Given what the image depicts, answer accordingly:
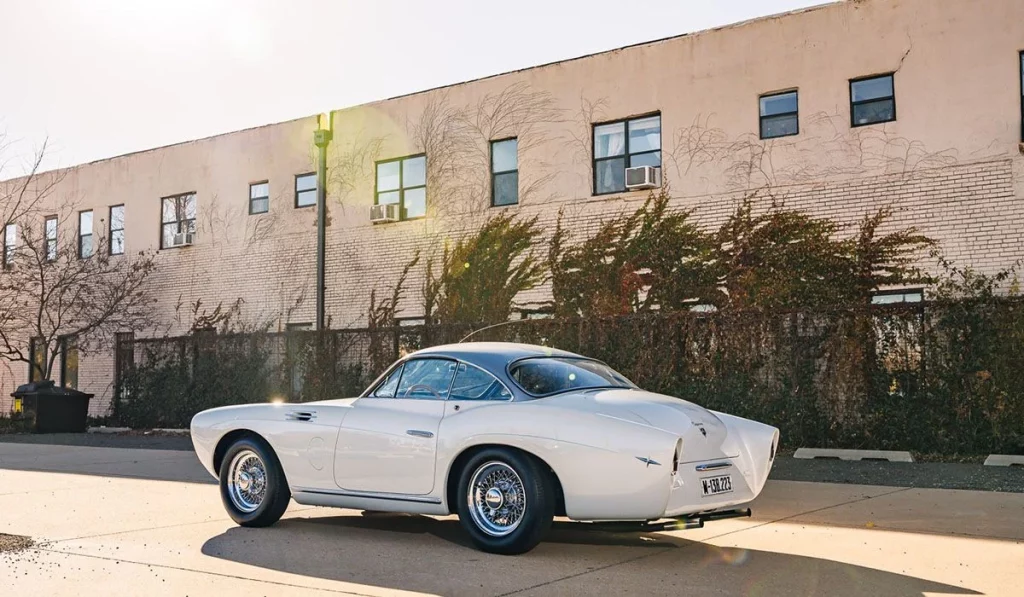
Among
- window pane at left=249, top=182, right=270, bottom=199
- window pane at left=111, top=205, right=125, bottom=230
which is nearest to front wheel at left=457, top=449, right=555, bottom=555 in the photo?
window pane at left=249, top=182, right=270, bottom=199

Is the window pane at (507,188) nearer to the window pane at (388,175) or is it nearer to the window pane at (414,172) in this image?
the window pane at (414,172)

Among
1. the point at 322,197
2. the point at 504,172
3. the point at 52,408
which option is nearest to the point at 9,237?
the point at 52,408

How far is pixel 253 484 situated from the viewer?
8.29 metres

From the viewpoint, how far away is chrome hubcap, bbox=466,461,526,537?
675 cm

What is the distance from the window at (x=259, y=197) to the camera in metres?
26.0

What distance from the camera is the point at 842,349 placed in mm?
14367

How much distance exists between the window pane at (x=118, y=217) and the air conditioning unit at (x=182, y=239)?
7.92ft

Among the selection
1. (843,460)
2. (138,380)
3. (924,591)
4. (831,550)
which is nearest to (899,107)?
(843,460)

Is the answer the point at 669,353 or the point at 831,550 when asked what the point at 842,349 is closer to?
the point at 669,353

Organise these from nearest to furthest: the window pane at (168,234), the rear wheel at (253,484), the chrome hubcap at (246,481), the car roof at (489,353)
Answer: the car roof at (489,353), the rear wheel at (253,484), the chrome hubcap at (246,481), the window pane at (168,234)

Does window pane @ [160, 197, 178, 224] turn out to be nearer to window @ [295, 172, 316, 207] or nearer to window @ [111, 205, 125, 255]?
window @ [111, 205, 125, 255]

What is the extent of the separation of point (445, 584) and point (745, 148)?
14.2 metres

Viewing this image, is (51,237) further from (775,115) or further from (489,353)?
(489,353)

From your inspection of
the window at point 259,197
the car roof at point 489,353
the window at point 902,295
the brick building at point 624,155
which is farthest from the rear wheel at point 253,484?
the window at point 259,197
